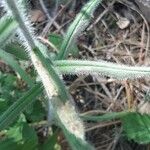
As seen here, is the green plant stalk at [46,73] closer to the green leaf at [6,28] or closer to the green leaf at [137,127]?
the green leaf at [6,28]

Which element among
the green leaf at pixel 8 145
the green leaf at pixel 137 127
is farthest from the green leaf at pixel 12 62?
the green leaf at pixel 137 127

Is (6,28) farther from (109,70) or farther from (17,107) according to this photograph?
(109,70)

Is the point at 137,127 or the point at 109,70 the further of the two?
the point at 137,127

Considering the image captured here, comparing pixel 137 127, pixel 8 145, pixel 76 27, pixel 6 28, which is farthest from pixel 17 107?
pixel 137 127

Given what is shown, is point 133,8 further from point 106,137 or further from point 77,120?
point 77,120

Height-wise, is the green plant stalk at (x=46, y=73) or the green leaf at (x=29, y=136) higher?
the green plant stalk at (x=46, y=73)

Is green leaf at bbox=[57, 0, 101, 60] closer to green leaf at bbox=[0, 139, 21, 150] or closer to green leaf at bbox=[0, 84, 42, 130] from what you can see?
green leaf at bbox=[0, 84, 42, 130]

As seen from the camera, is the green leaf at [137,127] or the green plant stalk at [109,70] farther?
the green leaf at [137,127]
